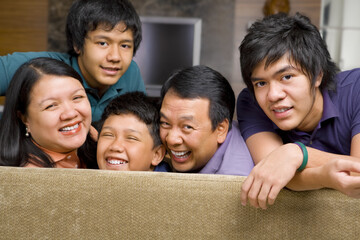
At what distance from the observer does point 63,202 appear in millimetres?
1152

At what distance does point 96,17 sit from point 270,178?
1.29 meters

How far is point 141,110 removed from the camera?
5.71 ft

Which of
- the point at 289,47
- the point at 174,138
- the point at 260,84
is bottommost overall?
Answer: the point at 174,138

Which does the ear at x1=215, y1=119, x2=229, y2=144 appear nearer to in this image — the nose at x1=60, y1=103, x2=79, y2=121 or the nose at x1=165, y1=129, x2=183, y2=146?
the nose at x1=165, y1=129, x2=183, y2=146

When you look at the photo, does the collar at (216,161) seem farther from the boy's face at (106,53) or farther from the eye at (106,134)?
the boy's face at (106,53)

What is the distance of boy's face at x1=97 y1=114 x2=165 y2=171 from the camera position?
1663mm

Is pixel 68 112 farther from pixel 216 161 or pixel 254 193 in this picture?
pixel 254 193

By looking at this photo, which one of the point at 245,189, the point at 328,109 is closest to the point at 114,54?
the point at 328,109

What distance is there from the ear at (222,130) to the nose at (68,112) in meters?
0.55

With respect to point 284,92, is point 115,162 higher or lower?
lower

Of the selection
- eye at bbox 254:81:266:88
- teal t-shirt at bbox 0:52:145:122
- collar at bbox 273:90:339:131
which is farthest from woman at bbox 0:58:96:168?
collar at bbox 273:90:339:131

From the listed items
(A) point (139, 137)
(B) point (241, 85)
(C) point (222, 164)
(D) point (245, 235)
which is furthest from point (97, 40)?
(B) point (241, 85)

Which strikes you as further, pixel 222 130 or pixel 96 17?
pixel 96 17

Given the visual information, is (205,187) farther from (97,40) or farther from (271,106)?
(97,40)
